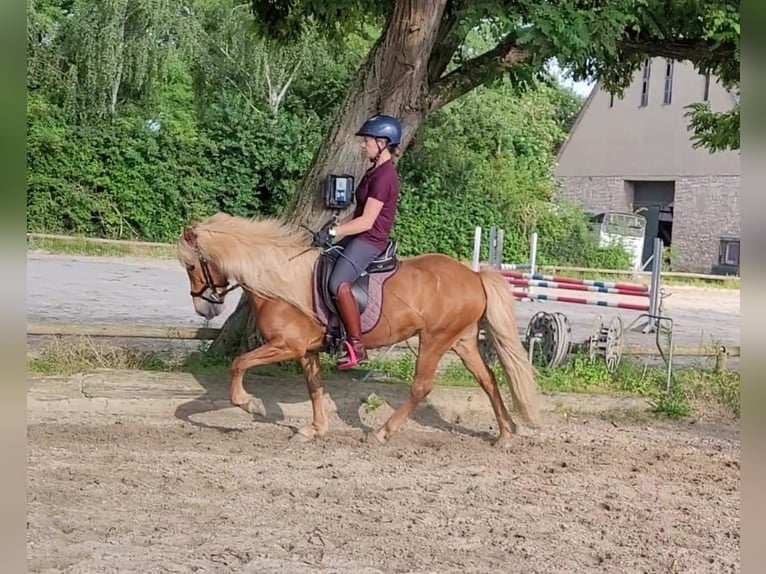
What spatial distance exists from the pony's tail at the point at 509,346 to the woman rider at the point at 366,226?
0.99 meters

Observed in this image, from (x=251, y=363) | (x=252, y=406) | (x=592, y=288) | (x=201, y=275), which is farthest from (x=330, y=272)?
(x=592, y=288)

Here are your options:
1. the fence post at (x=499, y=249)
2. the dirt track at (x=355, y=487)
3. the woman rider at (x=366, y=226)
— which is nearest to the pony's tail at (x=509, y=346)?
the dirt track at (x=355, y=487)

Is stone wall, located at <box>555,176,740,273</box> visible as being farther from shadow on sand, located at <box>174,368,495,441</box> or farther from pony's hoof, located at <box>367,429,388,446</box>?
Answer: pony's hoof, located at <box>367,429,388,446</box>

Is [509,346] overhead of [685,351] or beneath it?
overhead

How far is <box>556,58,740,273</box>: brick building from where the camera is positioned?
96.4ft

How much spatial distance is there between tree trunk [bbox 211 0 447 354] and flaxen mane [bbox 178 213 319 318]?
1.54 m

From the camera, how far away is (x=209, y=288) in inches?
240

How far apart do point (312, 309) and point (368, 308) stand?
15.9 inches

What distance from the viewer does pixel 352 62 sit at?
1059 inches

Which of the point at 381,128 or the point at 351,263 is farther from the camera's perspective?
the point at 351,263

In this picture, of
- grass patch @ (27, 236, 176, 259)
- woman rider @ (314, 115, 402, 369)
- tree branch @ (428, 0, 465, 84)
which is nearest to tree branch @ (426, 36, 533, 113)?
tree branch @ (428, 0, 465, 84)

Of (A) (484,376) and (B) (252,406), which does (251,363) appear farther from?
(A) (484,376)

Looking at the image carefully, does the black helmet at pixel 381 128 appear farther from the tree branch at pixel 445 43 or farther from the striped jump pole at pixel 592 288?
the striped jump pole at pixel 592 288

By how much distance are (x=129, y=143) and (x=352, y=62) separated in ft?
26.5
